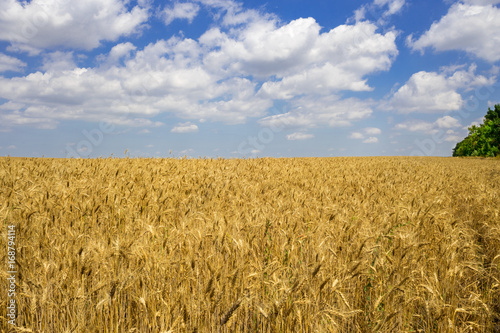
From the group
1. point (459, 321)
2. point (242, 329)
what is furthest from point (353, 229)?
point (242, 329)

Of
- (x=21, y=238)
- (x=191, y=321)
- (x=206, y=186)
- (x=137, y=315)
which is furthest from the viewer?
(x=206, y=186)

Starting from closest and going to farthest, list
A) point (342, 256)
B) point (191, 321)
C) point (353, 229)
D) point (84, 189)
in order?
point (191, 321) → point (342, 256) → point (353, 229) → point (84, 189)

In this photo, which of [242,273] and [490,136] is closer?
[242,273]

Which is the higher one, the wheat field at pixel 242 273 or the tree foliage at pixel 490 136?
the tree foliage at pixel 490 136

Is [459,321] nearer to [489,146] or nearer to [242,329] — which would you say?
[242,329]

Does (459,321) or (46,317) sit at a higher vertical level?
(46,317)

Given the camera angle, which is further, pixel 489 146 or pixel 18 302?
pixel 489 146

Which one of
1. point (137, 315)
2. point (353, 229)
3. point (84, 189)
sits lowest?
point (137, 315)

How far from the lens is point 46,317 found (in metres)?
2.06

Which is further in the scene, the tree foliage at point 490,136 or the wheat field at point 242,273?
the tree foliage at point 490,136

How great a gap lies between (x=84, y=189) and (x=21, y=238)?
2152mm

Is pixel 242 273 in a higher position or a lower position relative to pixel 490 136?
lower

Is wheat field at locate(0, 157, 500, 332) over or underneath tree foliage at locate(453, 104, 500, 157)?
underneath

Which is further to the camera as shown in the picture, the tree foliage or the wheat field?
the tree foliage
